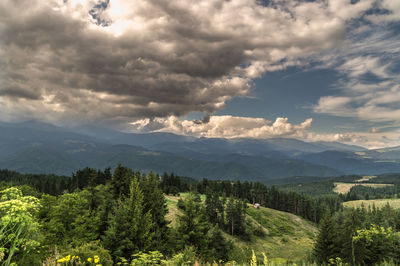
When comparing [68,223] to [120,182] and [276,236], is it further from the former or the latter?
[276,236]

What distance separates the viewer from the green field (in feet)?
223

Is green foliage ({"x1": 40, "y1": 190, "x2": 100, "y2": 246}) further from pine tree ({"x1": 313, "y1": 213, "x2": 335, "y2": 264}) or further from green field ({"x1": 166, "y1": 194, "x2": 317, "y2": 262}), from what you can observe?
pine tree ({"x1": 313, "y1": 213, "x2": 335, "y2": 264})

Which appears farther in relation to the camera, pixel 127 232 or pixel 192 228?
pixel 192 228

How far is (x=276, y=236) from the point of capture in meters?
90.6

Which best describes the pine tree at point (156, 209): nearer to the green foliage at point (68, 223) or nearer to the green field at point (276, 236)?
the green foliage at point (68, 223)

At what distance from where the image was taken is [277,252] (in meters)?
71.2

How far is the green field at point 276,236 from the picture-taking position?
68.1m

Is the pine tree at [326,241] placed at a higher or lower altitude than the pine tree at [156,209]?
lower

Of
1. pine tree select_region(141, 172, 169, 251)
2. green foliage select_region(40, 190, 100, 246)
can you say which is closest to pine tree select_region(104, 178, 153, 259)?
green foliage select_region(40, 190, 100, 246)

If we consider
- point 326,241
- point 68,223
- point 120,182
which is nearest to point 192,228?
point 68,223

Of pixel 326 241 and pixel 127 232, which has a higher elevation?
pixel 127 232

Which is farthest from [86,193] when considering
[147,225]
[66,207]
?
[147,225]

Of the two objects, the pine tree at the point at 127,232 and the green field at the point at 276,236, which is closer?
the pine tree at the point at 127,232

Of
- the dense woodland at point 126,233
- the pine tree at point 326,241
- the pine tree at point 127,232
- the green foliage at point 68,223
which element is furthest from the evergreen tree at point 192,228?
the pine tree at point 326,241
